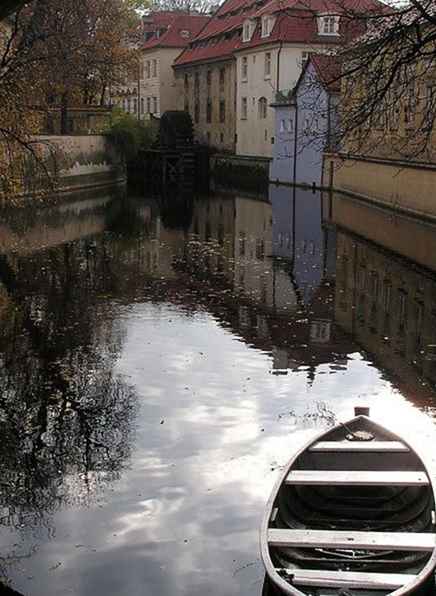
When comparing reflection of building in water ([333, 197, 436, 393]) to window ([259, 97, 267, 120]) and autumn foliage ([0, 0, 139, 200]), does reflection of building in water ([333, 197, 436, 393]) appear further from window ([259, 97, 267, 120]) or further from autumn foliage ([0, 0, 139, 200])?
window ([259, 97, 267, 120])

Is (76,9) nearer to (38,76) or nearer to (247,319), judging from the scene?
(38,76)

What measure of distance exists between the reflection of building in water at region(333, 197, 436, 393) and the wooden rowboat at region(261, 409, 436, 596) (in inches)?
160

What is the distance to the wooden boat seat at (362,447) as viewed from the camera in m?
7.35

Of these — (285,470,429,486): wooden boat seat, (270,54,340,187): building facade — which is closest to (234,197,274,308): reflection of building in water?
(270,54,340,187): building facade

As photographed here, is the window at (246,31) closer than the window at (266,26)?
No

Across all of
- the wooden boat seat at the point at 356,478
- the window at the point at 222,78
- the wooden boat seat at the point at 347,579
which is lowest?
the wooden boat seat at the point at 347,579

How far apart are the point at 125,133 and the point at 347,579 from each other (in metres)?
45.5

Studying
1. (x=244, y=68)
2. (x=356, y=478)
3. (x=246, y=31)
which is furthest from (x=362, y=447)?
(x=246, y=31)

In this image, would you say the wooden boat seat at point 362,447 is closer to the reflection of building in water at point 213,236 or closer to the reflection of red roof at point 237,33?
the reflection of building in water at point 213,236

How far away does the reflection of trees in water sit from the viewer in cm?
827

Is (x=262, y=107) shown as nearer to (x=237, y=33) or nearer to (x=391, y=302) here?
(x=237, y=33)

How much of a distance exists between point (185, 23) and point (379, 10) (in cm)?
5828

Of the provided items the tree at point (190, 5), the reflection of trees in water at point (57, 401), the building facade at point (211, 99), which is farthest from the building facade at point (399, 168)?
the tree at point (190, 5)

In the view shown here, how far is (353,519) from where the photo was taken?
6.71 m
